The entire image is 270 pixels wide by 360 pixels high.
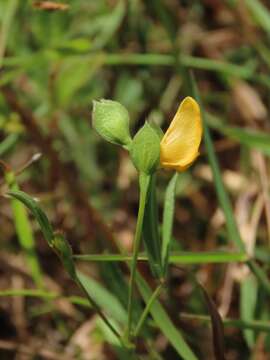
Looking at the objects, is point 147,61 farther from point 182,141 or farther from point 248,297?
point 182,141

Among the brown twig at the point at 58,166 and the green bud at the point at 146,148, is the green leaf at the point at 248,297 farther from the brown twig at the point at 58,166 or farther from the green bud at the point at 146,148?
the green bud at the point at 146,148

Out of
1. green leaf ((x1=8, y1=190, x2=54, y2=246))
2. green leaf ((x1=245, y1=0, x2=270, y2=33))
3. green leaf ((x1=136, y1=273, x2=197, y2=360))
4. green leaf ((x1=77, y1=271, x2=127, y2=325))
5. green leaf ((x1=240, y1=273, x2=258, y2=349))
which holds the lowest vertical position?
green leaf ((x1=240, y1=273, x2=258, y2=349))

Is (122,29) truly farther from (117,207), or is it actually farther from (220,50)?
(117,207)

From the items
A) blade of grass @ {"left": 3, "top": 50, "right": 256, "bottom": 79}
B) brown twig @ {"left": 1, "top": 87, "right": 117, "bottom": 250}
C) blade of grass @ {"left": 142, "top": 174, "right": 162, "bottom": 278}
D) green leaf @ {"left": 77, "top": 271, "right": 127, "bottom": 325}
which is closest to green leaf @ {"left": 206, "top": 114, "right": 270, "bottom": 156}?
blade of grass @ {"left": 3, "top": 50, "right": 256, "bottom": 79}

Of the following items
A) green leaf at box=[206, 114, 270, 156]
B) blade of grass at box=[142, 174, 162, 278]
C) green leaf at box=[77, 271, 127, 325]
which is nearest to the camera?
blade of grass at box=[142, 174, 162, 278]

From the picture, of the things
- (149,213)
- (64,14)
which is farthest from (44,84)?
(149,213)

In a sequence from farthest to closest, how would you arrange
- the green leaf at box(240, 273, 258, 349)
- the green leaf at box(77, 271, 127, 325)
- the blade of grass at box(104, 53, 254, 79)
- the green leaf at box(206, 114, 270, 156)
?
the blade of grass at box(104, 53, 254, 79), the green leaf at box(206, 114, 270, 156), the green leaf at box(240, 273, 258, 349), the green leaf at box(77, 271, 127, 325)

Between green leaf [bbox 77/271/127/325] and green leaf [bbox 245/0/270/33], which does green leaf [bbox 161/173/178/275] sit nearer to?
green leaf [bbox 77/271/127/325]
